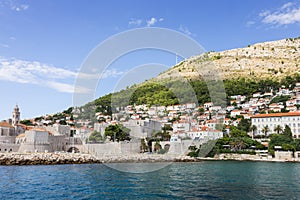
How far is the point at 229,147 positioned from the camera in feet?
83.0

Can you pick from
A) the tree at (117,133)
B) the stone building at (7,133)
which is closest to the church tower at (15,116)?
the stone building at (7,133)

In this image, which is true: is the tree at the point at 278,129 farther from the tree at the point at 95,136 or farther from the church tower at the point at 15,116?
the church tower at the point at 15,116

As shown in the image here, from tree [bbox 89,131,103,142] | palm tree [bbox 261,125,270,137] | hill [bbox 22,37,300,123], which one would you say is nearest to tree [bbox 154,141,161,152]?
hill [bbox 22,37,300,123]

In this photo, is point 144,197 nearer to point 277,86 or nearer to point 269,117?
point 269,117

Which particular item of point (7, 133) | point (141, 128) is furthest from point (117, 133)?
point (7, 133)

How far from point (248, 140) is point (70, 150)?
1580 centimetres

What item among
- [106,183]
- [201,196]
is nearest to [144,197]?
[201,196]

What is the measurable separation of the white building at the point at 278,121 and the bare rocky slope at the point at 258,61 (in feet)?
67.0

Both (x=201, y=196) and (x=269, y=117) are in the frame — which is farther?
(x=269, y=117)

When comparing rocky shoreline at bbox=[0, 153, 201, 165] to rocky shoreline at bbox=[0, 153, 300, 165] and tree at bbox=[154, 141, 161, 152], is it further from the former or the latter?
tree at bbox=[154, 141, 161, 152]

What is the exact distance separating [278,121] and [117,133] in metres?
16.6

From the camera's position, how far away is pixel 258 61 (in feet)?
204

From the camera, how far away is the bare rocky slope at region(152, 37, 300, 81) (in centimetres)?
5439

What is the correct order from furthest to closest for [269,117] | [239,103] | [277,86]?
[277,86] → [239,103] → [269,117]
